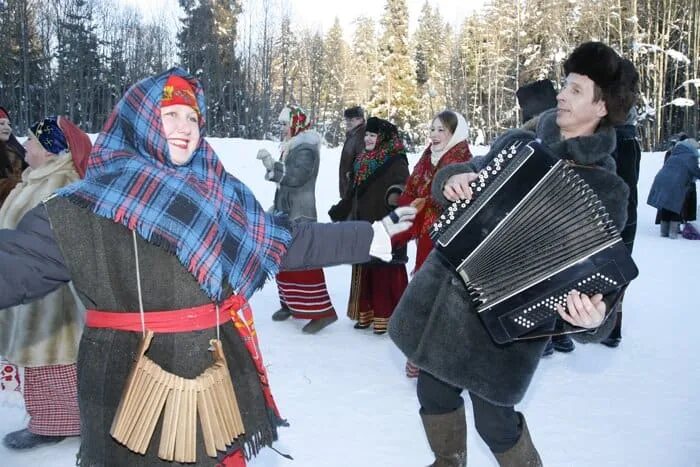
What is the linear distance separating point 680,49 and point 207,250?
111 feet

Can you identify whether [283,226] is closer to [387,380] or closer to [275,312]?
[387,380]

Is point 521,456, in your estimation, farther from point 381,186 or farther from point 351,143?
point 351,143

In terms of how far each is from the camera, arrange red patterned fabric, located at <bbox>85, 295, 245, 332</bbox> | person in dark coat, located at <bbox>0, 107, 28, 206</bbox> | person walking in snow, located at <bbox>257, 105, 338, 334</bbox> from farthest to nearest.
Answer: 1. person walking in snow, located at <bbox>257, 105, 338, 334</bbox>
2. person in dark coat, located at <bbox>0, 107, 28, 206</bbox>
3. red patterned fabric, located at <bbox>85, 295, 245, 332</bbox>

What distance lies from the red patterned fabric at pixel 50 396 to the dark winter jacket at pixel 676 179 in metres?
10.3

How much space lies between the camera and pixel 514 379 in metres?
2.37

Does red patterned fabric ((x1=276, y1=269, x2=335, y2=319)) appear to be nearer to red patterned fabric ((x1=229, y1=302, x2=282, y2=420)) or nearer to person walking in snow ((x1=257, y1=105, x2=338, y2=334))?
person walking in snow ((x1=257, y1=105, x2=338, y2=334))

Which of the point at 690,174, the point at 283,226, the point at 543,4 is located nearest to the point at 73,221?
the point at 283,226

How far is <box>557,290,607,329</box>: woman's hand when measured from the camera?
204 centimetres

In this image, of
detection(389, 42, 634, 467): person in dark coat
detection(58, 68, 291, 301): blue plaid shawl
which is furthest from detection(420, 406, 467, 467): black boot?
detection(58, 68, 291, 301): blue plaid shawl

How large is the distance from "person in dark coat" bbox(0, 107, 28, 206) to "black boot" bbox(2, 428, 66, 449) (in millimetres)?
1771

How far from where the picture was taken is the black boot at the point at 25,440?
3244 millimetres

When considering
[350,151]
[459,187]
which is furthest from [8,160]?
[459,187]

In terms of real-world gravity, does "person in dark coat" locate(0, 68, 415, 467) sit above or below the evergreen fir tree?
below

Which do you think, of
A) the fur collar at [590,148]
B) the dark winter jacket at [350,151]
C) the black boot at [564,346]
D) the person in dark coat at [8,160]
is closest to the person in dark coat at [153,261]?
the fur collar at [590,148]
